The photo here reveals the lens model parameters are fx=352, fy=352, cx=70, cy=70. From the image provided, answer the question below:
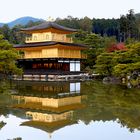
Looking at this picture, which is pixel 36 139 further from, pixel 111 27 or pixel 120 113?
pixel 111 27

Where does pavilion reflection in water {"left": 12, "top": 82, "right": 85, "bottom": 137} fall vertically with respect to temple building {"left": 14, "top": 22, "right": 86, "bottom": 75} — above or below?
below

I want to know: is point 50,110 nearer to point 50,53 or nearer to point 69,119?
point 69,119

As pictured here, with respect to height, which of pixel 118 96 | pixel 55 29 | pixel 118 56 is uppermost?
pixel 55 29

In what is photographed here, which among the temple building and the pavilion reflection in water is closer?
the pavilion reflection in water

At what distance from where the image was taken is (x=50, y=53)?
38281 millimetres

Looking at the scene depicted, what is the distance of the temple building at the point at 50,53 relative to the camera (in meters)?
37.7

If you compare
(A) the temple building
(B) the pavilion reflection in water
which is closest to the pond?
(B) the pavilion reflection in water

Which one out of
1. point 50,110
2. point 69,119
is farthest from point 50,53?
point 69,119

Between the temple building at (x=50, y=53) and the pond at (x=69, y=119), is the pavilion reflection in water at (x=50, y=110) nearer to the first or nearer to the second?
the pond at (x=69, y=119)

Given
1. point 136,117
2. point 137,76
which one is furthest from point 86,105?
point 137,76

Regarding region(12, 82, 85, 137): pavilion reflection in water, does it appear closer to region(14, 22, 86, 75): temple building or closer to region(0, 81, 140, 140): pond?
region(0, 81, 140, 140): pond

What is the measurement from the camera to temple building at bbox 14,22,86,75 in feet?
124

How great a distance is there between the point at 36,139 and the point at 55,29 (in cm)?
3149

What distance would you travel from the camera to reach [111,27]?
86562 millimetres
